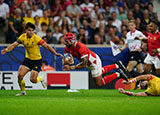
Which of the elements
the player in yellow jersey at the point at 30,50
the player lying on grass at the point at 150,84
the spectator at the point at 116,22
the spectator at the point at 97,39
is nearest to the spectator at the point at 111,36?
the spectator at the point at 97,39

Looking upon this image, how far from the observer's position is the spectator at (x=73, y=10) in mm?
19734

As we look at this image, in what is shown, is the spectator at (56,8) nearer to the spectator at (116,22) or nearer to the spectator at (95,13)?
the spectator at (95,13)

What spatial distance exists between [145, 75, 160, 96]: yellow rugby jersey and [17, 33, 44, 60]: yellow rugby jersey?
359cm

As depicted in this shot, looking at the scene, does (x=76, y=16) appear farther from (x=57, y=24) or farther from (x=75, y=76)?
(x=75, y=76)

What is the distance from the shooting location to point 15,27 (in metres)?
17.8

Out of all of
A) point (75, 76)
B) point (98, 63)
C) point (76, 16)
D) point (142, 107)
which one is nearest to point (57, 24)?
point (76, 16)

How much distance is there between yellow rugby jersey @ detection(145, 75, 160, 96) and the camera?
35.6 ft

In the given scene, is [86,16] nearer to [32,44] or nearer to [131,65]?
[131,65]

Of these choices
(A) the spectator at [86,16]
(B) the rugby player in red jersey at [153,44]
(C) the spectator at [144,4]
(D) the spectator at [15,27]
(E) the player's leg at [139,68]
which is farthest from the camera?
(C) the spectator at [144,4]

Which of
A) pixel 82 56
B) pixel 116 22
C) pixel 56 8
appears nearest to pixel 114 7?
pixel 116 22

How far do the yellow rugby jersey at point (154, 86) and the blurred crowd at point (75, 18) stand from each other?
7544mm

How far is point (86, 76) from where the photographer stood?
16422 mm

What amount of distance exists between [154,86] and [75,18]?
966 centimetres

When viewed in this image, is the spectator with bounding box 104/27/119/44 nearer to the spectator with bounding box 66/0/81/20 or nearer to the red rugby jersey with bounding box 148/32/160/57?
the spectator with bounding box 66/0/81/20
